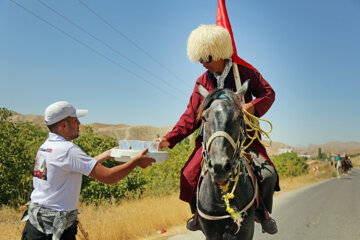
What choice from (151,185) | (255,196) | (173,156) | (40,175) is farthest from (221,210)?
(173,156)

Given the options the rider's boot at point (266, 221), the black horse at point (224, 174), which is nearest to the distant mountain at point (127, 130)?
the rider's boot at point (266, 221)

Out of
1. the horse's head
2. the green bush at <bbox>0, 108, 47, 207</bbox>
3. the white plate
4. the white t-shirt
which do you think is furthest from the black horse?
the green bush at <bbox>0, 108, 47, 207</bbox>

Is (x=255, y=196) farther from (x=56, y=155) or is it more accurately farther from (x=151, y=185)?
(x=151, y=185)

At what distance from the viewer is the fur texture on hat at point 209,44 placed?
3.82m

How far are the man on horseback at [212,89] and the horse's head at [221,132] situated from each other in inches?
25.7

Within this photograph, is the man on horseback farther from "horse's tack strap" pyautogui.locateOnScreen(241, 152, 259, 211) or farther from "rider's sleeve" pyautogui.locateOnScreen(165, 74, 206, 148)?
"horse's tack strap" pyautogui.locateOnScreen(241, 152, 259, 211)

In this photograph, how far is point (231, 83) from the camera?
4.01 meters

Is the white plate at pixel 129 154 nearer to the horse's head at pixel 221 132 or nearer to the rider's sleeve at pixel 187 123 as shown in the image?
the horse's head at pixel 221 132

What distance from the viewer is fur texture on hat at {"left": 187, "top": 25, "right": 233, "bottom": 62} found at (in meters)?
3.82

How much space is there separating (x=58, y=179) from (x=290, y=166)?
102 ft

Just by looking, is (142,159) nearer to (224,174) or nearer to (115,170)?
(115,170)

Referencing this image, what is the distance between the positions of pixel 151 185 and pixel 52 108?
34.3ft

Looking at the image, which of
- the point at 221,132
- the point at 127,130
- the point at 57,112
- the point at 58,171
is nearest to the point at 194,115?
the point at 221,132

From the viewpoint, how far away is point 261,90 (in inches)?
159
